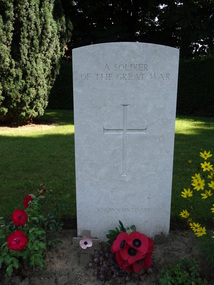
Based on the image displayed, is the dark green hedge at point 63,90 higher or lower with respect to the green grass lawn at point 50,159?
higher

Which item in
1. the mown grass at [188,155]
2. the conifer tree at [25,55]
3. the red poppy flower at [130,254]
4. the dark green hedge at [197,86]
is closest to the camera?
the red poppy flower at [130,254]

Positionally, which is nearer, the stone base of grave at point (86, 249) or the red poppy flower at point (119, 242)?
the red poppy flower at point (119, 242)

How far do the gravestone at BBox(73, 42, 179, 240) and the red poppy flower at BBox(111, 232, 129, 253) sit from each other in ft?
1.05

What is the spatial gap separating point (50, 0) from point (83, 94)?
282 inches

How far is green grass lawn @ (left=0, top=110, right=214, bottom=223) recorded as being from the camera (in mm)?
3885

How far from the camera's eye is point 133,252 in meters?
2.24

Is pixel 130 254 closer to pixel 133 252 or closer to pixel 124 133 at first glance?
pixel 133 252

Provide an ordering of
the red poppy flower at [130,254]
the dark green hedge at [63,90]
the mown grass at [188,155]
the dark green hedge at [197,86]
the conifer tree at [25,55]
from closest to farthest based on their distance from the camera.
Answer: the red poppy flower at [130,254] < the mown grass at [188,155] < the conifer tree at [25,55] < the dark green hedge at [197,86] < the dark green hedge at [63,90]

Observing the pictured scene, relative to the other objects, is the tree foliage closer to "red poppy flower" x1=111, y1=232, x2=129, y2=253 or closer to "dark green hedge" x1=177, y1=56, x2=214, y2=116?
"dark green hedge" x1=177, y1=56, x2=214, y2=116

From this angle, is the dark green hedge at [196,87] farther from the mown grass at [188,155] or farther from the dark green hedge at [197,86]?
the mown grass at [188,155]

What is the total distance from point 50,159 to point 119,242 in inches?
131

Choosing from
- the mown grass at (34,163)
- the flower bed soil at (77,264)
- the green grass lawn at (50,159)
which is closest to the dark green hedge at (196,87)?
the green grass lawn at (50,159)

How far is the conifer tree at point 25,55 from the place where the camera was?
7.54m

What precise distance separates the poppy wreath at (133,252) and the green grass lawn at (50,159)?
0.97m
